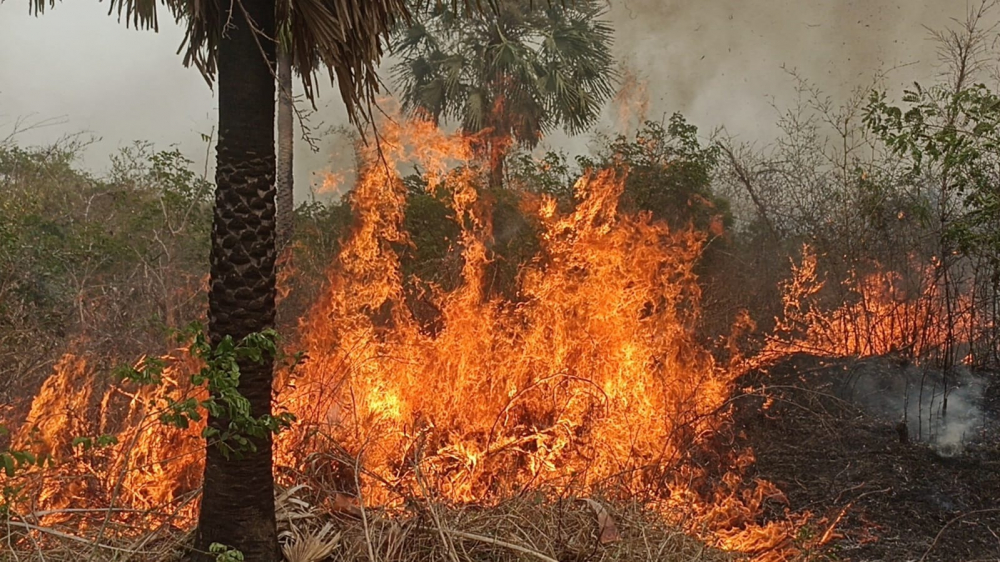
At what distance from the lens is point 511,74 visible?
38.3 ft

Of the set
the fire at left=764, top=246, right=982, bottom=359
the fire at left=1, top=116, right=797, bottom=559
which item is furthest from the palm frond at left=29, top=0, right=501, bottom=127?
the fire at left=764, top=246, right=982, bottom=359

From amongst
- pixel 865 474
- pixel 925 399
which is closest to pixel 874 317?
pixel 925 399

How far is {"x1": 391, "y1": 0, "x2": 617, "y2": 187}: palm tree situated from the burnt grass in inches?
235

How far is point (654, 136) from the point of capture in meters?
10.7

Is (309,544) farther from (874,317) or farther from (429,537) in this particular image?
(874,317)

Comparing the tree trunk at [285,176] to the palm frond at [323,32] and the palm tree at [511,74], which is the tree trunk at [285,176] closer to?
the palm tree at [511,74]

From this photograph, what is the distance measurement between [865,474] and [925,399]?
1.81 metres

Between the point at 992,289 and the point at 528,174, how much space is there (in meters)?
6.70

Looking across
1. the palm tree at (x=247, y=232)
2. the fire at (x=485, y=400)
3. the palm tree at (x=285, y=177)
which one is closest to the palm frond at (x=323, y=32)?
the palm tree at (x=247, y=232)

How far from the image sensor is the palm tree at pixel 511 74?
11.6m

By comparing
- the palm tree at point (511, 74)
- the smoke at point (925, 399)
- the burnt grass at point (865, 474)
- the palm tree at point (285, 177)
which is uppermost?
the palm tree at point (511, 74)

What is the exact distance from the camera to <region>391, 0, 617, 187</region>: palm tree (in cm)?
1160

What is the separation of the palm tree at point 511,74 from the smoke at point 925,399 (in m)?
6.31

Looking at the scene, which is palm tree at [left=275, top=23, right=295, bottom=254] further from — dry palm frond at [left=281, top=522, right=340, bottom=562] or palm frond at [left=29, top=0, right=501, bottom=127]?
dry palm frond at [left=281, top=522, right=340, bottom=562]
